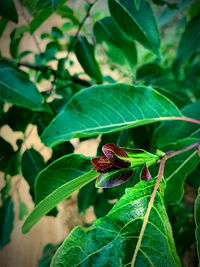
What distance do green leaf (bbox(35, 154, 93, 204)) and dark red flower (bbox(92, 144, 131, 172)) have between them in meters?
0.05

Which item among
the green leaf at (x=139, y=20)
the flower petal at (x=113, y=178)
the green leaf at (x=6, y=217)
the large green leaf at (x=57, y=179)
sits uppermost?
the green leaf at (x=139, y=20)

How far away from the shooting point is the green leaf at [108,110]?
1.24 feet

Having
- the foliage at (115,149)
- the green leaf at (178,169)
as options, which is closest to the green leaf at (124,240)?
the foliage at (115,149)

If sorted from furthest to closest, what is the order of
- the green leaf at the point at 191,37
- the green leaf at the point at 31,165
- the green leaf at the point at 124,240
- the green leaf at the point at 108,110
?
the green leaf at the point at 191,37 → the green leaf at the point at 31,165 → the green leaf at the point at 108,110 → the green leaf at the point at 124,240

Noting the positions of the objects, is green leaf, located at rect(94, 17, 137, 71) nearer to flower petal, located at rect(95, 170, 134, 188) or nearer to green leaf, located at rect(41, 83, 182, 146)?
Result: green leaf, located at rect(41, 83, 182, 146)

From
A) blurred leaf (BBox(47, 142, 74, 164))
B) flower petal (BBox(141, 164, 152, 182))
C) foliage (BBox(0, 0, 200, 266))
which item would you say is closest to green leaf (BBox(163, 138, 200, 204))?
foliage (BBox(0, 0, 200, 266))

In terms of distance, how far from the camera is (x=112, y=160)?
0.90 feet

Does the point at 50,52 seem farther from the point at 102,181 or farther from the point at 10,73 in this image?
the point at 102,181

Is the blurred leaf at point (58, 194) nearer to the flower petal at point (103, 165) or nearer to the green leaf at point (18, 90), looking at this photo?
the flower petal at point (103, 165)

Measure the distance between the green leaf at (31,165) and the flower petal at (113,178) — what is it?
31 cm

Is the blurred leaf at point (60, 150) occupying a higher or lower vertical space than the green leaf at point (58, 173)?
lower

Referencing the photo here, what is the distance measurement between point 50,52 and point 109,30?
25cm

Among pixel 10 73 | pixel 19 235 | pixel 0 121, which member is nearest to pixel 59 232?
pixel 19 235

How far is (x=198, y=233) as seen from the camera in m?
0.28
